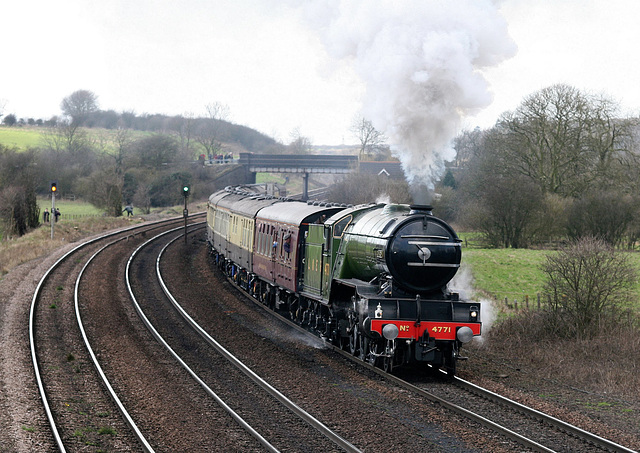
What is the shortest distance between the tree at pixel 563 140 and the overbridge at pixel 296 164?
37.4m

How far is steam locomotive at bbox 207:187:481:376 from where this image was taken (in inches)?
501

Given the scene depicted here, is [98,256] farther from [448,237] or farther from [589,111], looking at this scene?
[589,111]

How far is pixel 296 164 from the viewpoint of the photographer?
82.9 m

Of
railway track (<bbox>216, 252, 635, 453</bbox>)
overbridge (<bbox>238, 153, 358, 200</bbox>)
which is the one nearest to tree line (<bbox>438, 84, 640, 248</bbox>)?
railway track (<bbox>216, 252, 635, 453</bbox>)

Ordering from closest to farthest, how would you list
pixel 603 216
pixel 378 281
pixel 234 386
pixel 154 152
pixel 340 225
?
pixel 234 386 < pixel 378 281 < pixel 340 225 < pixel 603 216 < pixel 154 152

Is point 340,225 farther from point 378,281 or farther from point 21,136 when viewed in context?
point 21,136

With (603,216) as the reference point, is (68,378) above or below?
below

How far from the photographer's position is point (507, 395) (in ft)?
37.8

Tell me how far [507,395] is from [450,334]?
1.73m

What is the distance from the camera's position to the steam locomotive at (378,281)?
41.8 ft

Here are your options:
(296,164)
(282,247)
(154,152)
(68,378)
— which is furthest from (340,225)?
(296,164)

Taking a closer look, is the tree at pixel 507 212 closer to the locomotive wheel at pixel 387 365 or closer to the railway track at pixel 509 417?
the locomotive wheel at pixel 387 365

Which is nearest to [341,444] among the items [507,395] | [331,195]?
[507,395]

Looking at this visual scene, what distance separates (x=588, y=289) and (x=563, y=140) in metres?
22.2
